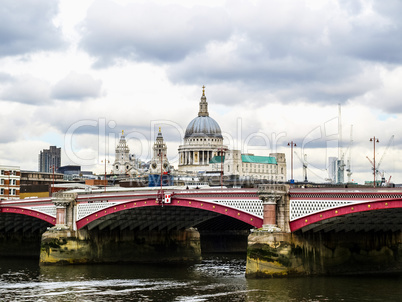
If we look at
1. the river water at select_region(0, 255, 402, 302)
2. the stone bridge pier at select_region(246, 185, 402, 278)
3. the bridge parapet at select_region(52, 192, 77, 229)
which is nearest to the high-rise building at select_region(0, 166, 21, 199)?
the bridge parapet at select_region(52, 192, 77, 229)

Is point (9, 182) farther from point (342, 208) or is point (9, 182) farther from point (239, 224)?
point (342, 208)

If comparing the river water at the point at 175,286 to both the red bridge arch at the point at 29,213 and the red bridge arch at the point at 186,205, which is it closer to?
the red bridge arch at the point at 186,205

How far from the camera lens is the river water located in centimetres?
6334

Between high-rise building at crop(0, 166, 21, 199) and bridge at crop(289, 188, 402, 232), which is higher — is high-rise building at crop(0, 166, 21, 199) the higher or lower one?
the higher one

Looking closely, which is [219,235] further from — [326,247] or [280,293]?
[280,293]

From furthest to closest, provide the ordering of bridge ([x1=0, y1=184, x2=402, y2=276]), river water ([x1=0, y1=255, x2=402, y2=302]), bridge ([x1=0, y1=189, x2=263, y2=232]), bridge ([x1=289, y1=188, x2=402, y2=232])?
bridge ([x1=0, y1=189, x2=263, y2=232])
bridge ([x1=0, y1=184, x2=402, y2=276])
bridge ([x1=289, y1=188, x2=402, y2=232])
river water ([x1=0, y1=255, x2=402, y2=302])

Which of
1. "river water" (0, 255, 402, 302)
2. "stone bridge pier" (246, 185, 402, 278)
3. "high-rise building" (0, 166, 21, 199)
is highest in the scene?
"high-rise building" (0, 166, 21, 199)

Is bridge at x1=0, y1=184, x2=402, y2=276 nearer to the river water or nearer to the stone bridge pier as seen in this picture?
the stone bridge pier

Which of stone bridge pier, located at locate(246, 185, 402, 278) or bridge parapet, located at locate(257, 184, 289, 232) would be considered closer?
stone bridge pier, located at locate(246, 185, 402, 278)

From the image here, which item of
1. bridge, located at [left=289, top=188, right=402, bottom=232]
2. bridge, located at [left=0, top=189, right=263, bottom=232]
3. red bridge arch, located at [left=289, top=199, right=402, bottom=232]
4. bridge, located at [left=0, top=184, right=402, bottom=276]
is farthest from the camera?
bridge, located at [left=0, top=189, right=263, bottom=232]

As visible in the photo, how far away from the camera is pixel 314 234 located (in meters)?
74.6

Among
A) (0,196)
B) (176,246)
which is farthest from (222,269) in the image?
(0,196)

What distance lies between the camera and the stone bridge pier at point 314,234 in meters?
68.4

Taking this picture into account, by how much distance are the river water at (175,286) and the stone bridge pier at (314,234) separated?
5.74ft
